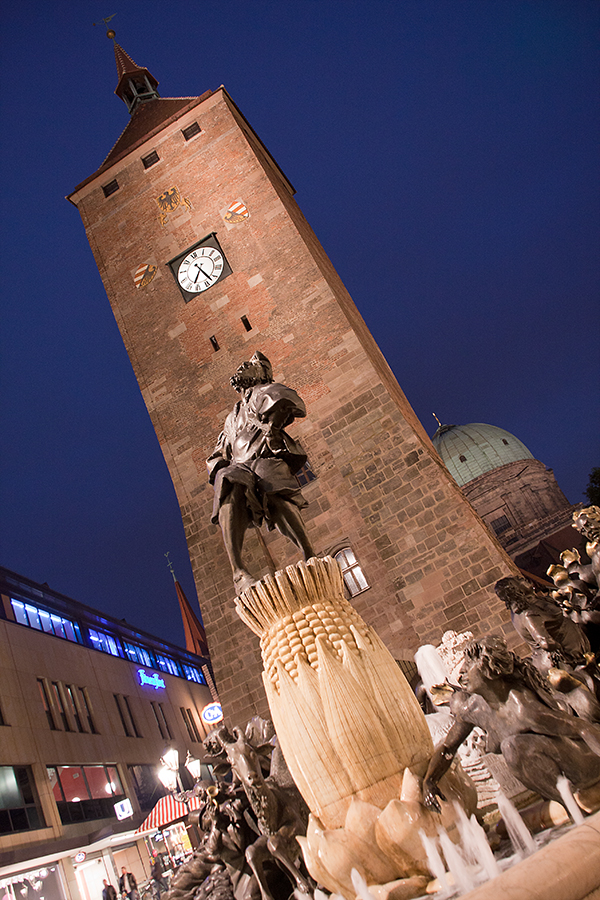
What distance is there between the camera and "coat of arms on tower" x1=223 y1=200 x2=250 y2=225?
1664 centimetres

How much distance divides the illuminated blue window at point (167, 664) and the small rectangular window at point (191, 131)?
2508 cm

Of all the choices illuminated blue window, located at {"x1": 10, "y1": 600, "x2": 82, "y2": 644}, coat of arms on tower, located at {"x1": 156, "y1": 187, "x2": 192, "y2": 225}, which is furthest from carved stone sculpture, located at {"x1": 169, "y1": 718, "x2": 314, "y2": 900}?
illuminated blue window, located at {"x1": 10, "y1": 600, "x2": 82, "y2": 644}

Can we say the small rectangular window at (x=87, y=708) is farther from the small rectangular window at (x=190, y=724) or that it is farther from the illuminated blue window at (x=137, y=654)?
the small rectangular window at (x=190, y=724)

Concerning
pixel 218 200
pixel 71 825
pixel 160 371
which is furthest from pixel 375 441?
pixel 71 825

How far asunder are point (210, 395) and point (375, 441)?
4.53 metres

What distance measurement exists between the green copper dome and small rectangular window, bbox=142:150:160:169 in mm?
34277

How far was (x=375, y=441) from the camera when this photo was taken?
527 inches

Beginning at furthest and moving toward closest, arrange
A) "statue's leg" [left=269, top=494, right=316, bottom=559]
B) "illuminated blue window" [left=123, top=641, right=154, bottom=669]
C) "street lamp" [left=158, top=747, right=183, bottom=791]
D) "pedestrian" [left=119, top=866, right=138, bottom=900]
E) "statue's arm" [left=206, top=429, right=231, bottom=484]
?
"illuminated blue window" [left=123, top=641, right=154, bottom=669], "pedestrian" [left=119, top=866, right=138, bottom=900], "street lamp" [left=158, top=747, right=183, bottom=791], "statue's arm" [left=206, top=429, right=231, bottom=484], "statue's leg" [left=269, top=494, right=316, bottom=559]

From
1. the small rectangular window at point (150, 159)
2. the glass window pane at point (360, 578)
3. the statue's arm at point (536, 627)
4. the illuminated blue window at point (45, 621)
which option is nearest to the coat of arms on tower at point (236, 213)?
the small rectangular window at point (150, 159)

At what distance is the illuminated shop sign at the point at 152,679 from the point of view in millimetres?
29152

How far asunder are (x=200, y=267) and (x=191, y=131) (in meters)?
5.27

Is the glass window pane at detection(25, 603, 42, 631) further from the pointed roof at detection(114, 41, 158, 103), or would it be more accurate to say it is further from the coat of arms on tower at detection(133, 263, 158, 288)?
the pointed roof at detection(114, 41, 158, 103)

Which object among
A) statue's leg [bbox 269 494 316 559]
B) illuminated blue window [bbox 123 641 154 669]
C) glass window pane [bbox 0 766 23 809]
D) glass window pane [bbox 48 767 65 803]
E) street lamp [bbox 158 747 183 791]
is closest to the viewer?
statue's leg [bbox 269 494 316 559]

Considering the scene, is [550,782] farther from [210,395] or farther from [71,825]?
[71,825]
